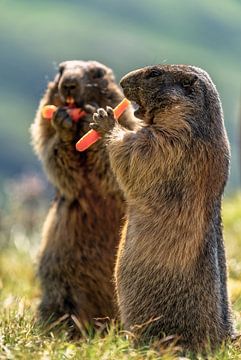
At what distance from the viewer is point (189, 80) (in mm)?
5750

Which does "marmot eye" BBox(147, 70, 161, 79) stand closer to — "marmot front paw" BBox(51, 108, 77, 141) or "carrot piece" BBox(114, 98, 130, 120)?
"carrot piece" BBox(114, 98, 130, 120)

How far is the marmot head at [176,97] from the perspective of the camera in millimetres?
5613

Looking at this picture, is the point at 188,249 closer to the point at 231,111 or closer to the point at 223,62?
the point at 231,111

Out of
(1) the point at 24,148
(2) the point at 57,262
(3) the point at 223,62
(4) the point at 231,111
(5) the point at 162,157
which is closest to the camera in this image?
(5) the point at 162,157

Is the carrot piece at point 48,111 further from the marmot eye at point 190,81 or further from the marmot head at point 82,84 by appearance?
the marmot eye at point 190,81

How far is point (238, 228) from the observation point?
9938 millimetres

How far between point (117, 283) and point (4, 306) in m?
1.42

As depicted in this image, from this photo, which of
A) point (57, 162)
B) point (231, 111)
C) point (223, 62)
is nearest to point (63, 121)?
point (57, 162)

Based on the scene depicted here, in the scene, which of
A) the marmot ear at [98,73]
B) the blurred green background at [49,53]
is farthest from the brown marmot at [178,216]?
the blurred green background at [49,53]

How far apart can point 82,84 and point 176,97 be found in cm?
155

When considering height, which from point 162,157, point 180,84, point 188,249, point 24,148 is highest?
point 180,84

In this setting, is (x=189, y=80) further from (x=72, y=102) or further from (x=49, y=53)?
(x=49, y=53)

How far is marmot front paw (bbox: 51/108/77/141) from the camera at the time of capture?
22.9 feet

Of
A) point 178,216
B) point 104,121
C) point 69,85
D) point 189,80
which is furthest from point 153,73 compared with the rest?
point 69,85
